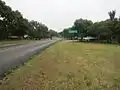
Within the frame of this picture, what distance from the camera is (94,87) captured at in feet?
34.0

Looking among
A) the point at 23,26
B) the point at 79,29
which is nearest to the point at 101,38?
the point at 79,29

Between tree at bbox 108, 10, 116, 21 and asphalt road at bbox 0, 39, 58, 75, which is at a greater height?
tree at bbox 108, 10, 116, 21

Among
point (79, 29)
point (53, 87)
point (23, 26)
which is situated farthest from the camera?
point (79, 29)

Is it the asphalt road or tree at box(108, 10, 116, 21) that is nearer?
the asphalt road

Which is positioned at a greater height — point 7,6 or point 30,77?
point 7,6

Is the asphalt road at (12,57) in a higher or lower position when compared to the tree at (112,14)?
lower

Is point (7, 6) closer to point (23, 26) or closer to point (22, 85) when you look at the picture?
point (23, 26)

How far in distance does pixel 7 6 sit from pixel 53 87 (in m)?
80.4

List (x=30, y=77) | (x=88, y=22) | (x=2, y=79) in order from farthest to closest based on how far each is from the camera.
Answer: (x=88, y=22) < (x=30, y=77) < (x=2, y=79)

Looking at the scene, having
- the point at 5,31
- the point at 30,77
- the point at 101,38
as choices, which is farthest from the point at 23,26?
the point at 30,77

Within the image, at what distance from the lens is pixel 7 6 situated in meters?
87.4

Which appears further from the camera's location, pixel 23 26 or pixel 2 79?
pixel 23 26

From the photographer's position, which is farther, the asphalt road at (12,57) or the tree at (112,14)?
the tree at (112,14)

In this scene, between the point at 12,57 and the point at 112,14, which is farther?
the point at 112,14
